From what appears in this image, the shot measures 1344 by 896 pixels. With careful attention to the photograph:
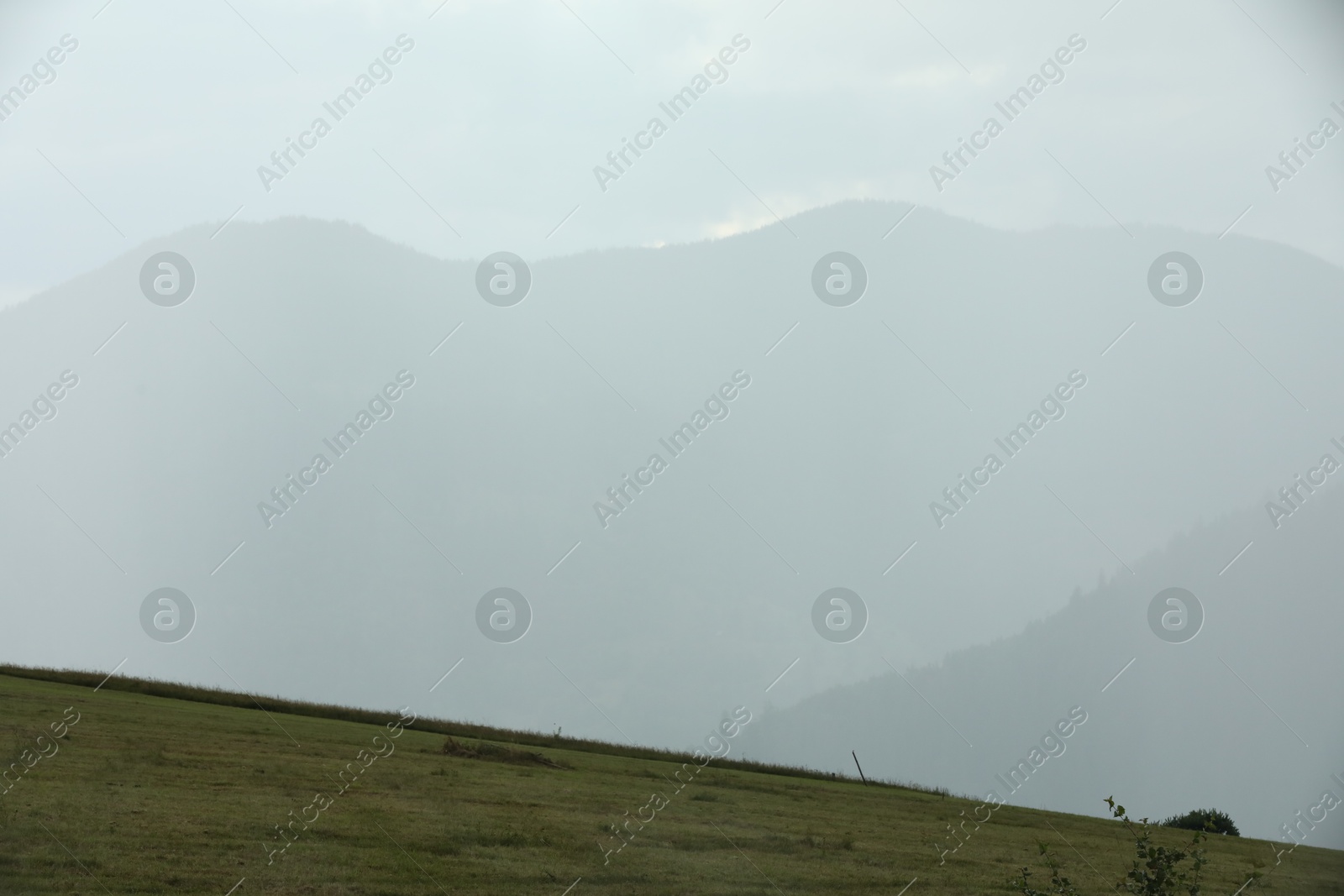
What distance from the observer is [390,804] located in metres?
15.9

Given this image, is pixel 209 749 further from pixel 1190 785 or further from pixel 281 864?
pixel 1190 785

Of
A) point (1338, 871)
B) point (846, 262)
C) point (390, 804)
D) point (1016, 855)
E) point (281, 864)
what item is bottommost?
point (1338, 871)

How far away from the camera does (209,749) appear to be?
1847 centimetres

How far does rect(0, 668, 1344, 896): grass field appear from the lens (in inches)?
482

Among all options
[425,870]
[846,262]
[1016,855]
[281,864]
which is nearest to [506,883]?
[425,870]

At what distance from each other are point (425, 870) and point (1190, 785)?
234597 mm

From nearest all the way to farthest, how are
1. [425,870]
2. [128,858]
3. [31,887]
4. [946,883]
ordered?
[31,887], [128,858], [425,870], [946,883]

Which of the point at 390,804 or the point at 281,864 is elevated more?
the point at 390,804

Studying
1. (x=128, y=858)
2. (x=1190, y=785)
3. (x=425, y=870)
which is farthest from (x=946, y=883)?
(x=1190, y=785)

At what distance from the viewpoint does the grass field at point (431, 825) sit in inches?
482

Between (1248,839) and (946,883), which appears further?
(1248,839)

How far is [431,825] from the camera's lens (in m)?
14.9

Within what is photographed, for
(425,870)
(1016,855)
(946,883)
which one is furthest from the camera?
(1016,855)

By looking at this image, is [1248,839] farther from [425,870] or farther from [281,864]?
[281,864]
